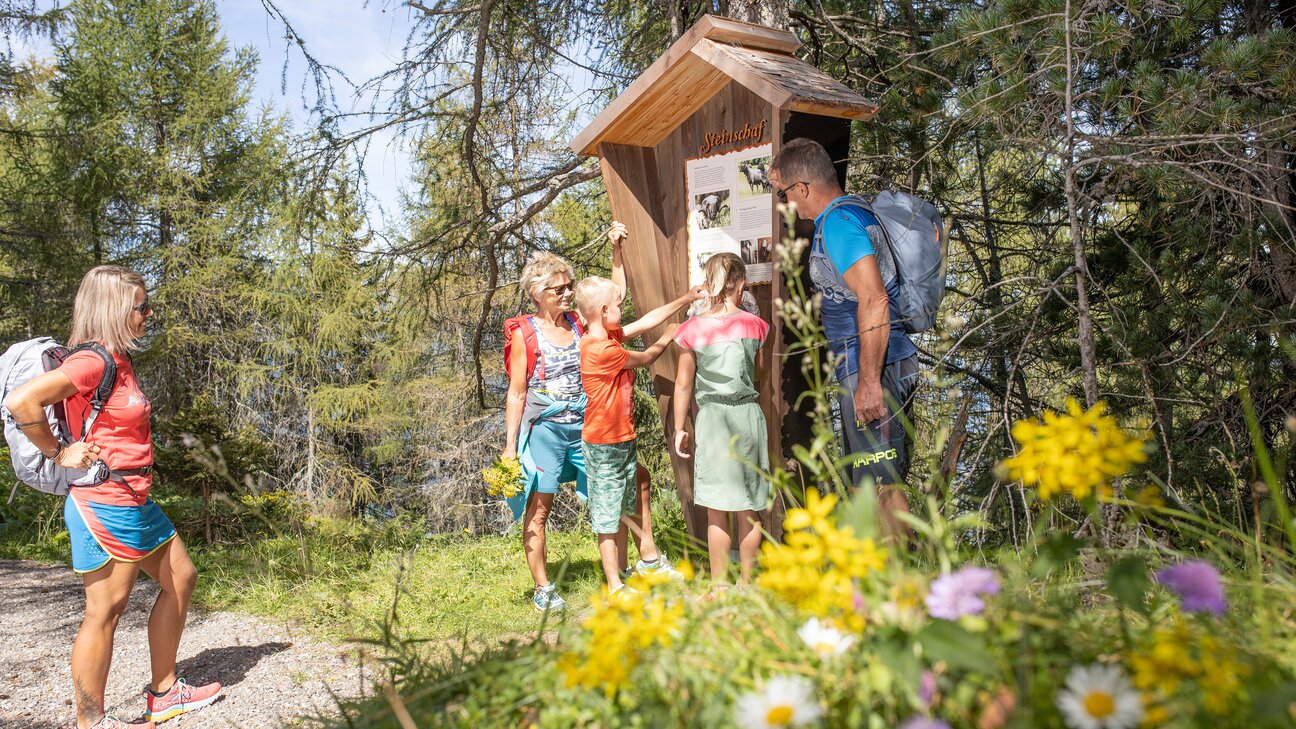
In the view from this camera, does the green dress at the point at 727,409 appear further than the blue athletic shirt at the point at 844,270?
Yes

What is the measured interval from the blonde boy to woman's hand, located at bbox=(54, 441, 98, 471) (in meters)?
2.04

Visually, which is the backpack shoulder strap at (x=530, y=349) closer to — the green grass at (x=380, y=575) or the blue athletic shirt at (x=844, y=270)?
the green grass at (x=380, y=575)

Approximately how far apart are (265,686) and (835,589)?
354 centimetres

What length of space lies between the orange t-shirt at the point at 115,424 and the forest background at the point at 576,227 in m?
0.46

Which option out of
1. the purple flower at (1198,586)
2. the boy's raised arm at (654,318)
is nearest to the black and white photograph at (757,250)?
the boy's raised arm at (654,318)

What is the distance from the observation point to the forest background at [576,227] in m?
3.39

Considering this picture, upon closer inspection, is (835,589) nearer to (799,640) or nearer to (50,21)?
(799,640)

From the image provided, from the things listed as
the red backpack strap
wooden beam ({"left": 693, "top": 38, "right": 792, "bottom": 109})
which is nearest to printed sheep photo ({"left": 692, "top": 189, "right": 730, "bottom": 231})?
wooden beam ({"left": 693, "top": 38, "right": 792, "bottom": 109})

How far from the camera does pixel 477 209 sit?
25.5ft

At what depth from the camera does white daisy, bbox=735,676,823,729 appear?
105cm

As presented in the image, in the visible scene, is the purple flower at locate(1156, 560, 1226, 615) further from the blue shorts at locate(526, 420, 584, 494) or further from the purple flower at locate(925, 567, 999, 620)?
the blue shorts at locate(526, 420, 584, 494)

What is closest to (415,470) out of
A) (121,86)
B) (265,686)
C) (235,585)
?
(121,86)

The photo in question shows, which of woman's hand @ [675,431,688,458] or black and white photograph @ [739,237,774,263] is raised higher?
black and white photograph @ [739,237,774,263]

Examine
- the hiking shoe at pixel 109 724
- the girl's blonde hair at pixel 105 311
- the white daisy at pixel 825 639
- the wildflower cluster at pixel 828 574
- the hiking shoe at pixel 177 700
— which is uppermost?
the girl's blonde hair at pixel 105 311
